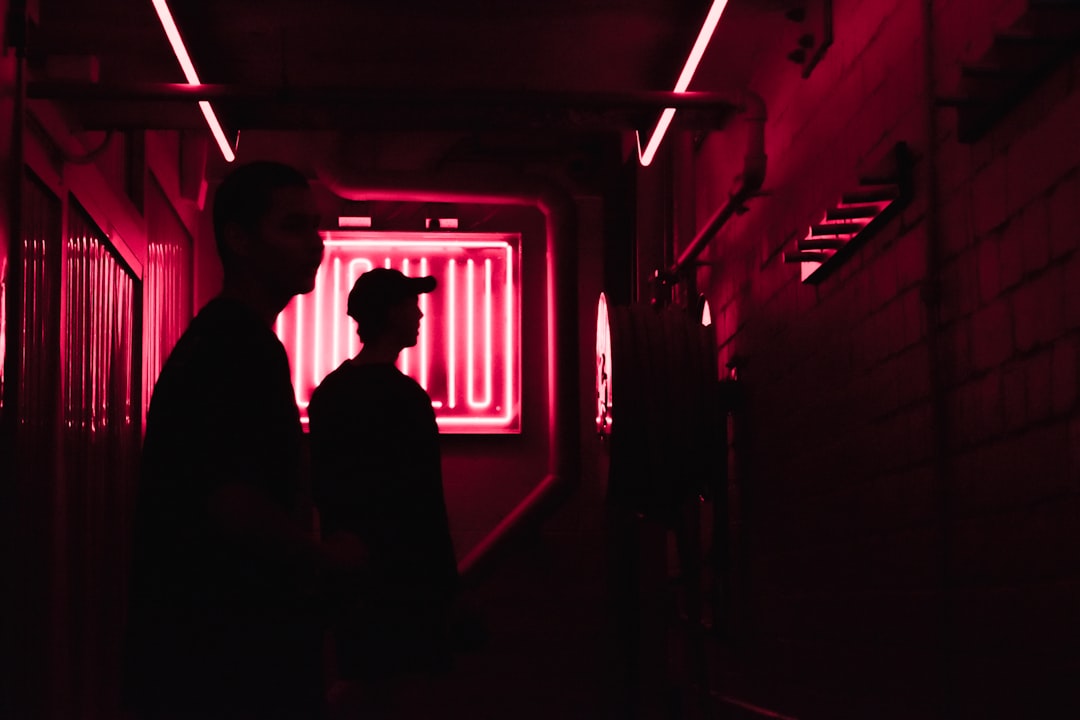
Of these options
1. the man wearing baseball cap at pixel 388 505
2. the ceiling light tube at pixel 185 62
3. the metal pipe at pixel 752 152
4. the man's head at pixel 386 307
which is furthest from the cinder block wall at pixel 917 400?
the ceiling light tube at pixel 185 62

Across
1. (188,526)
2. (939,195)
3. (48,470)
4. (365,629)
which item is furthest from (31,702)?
(939,195)

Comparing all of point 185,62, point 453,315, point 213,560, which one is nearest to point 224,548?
point 213,560

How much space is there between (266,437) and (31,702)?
7.31ft

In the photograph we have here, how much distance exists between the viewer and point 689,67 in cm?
403

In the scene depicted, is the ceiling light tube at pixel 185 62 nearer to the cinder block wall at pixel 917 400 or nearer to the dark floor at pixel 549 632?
the cinder block wall at pixel 917 400

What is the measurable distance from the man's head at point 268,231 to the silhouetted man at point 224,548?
184 millimetres

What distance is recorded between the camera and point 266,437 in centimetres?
189

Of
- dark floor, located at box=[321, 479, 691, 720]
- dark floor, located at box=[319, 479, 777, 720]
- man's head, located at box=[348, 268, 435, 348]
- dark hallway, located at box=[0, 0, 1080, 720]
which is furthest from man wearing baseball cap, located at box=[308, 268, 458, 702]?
dark floor, located at box=[321, 479, 691, 720]

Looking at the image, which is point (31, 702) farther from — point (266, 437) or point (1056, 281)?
point (1056, 281)

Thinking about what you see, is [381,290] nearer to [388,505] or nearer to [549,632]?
[388,505]

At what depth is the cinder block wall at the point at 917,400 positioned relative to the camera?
224cm

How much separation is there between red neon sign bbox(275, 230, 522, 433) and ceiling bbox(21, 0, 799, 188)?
146 cm

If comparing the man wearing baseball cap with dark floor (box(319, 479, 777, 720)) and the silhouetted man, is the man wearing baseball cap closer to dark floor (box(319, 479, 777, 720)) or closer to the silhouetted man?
the silhouetted man

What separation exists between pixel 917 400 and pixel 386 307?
1.66 meters
